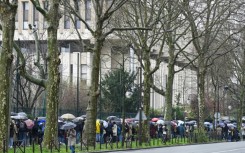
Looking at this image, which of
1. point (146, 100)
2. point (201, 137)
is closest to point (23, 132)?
point (146, 100)

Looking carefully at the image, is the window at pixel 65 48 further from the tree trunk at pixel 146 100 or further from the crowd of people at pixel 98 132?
the tree trunk at pixel 146 100

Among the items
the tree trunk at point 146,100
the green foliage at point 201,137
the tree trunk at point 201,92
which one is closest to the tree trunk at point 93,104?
the tree trunk at point 146,100

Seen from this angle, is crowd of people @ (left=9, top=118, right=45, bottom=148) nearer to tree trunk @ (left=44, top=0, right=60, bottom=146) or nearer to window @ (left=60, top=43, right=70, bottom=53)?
tree trunk @ (left=44, top=0, right=60, bottom=146)

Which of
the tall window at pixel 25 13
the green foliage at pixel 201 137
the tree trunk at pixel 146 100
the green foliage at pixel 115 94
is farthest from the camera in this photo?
the tall window at pixel 25 13

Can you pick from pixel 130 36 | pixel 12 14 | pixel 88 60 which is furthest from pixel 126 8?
pixel 88 60

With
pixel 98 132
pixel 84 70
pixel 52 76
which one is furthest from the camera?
pixel 84 70

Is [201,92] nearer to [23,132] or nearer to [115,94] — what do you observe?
[115,94]

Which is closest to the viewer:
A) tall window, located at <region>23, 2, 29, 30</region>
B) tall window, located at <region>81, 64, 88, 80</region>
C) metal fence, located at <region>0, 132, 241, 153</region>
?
metal fence, located at <region>0, 132, 241, 153</region>

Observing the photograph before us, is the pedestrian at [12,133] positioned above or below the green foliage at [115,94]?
below

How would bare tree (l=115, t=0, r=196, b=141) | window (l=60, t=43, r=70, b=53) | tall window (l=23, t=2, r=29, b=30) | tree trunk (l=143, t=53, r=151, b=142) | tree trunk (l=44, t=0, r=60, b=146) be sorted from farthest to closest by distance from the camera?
1. window (l=60, t=43, r=70, b=53)
2. tall window (l=23, t=2, r=29, b=30)
3. bare tree (l=115, t=0, r=196, b=141)
4. tree trunk (l=143, t=53, r=151, b=142)
5. tree trunk (l=44, t=0, r=60, b=146)

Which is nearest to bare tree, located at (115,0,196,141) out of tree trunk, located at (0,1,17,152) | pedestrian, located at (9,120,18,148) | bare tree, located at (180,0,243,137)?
bare tree, located at (180,0,243,137)

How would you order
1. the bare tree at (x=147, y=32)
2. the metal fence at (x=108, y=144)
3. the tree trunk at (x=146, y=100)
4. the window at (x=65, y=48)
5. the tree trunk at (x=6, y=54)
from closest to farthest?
the tree trunk at (x=6, y=54), the metal fence at (x=108, y=144), the tree trunk at (x=146, y=100), the bare tree at (x=147, y=32), the window at (x=65, y=48)

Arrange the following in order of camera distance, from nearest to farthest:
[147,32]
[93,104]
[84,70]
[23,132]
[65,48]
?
[23,132] → [93,104] → [147,32] → [84,70] → [65,48]

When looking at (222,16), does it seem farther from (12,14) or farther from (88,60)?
(88,60)
